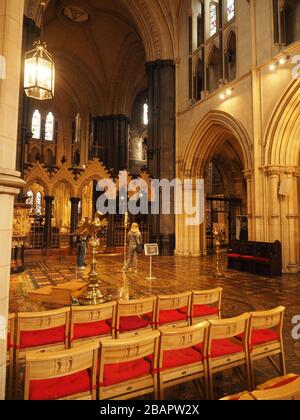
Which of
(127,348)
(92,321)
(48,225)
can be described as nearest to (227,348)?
(127,348)

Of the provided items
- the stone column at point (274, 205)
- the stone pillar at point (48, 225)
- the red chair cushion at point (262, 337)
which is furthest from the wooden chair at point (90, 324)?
the stone pillar at point (48, 225)

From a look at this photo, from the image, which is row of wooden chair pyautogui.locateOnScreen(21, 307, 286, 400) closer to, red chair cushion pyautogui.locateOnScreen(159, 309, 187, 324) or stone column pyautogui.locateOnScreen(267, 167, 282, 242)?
red chair cushion pyautogui.locateOnScreen(159, 309, 187, 324)

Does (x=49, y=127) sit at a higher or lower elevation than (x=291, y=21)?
higher

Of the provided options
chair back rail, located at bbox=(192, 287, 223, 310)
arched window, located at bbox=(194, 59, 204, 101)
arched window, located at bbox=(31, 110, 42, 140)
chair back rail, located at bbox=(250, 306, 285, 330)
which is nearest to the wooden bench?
chair back rail, located at bbox=(192, 287, 223, 310)

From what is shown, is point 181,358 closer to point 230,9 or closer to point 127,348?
point 127,348

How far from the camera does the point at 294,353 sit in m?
3.42

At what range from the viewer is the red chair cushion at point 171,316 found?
3.37 m

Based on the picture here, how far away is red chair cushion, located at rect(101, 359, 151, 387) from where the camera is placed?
205 centimetres

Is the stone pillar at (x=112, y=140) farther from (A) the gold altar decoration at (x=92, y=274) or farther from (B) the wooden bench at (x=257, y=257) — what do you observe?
(A) the gold altar decoration at (x=92, y=274)

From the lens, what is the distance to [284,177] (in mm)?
9867

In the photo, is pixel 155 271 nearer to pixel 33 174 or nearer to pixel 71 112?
pixel 33 174

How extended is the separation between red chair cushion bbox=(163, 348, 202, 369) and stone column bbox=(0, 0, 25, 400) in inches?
46.8

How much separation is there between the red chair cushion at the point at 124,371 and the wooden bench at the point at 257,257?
7.72 metres

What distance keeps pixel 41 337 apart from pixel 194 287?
16.1 ft
